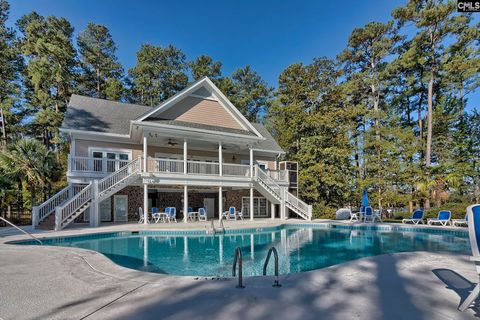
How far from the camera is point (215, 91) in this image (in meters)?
20.5

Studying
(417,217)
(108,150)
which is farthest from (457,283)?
(108,150)

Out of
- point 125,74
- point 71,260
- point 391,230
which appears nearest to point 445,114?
point 391,230

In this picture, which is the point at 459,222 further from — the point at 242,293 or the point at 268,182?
the point at 242,293

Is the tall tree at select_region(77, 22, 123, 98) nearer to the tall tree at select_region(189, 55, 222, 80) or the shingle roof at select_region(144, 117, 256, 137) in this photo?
the tall tree at select_region(189, 55, 222, 80)

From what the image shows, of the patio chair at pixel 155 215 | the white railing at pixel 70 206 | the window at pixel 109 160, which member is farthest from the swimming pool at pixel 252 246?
the window at pixel 109 160

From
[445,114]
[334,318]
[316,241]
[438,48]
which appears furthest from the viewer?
[445,114]

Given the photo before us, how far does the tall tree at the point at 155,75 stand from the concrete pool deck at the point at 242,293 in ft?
104

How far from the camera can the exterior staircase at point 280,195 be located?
20.8 m

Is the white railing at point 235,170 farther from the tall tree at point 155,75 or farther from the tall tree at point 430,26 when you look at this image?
the tall tree at point 155,75

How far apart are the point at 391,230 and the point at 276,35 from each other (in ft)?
85.6

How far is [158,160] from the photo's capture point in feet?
57.8

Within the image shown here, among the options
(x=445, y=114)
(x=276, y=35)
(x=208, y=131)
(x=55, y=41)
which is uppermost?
(x=276, y=35)

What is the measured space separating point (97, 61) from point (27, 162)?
22.1 meters

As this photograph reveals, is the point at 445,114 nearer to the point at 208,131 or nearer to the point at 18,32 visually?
the point at 208,131
